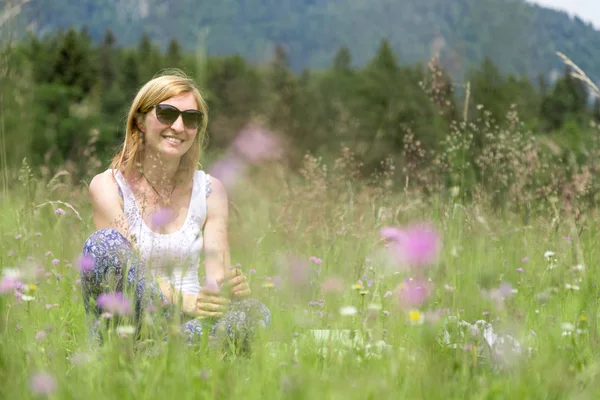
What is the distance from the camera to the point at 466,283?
9.49 ft

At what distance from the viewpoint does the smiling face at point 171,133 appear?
3.25 meters

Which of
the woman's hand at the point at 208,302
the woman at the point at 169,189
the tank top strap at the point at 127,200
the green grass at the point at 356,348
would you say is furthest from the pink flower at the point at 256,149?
the woman's hand at the point at 208,302

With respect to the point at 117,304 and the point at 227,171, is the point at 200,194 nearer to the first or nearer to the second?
the point at 117,304

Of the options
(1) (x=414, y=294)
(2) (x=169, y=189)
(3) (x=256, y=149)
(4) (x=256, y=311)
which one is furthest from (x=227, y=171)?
(1) (x=414, y=294)

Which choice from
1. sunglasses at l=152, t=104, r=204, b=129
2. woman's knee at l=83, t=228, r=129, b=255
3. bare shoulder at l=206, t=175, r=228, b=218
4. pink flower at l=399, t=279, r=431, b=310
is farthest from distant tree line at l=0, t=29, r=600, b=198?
pink flower at l=399, t=279, r=431, b=310

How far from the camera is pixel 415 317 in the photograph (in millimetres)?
2016

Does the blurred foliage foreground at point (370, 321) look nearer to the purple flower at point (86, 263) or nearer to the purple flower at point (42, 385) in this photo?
the purple flower at point (42, 385)

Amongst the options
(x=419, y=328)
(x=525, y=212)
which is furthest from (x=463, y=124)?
(x=419, y=328)

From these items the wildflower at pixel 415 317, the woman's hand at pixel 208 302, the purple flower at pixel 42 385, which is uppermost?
the wildflower at pixel 415 317

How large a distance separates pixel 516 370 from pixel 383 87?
57675 millimetres

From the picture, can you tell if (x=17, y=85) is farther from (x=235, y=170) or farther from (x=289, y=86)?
(x=289, y=86)

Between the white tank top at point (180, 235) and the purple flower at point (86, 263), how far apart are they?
10.3 inches

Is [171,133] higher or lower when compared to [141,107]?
lower

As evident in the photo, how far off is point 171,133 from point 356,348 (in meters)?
1.54
